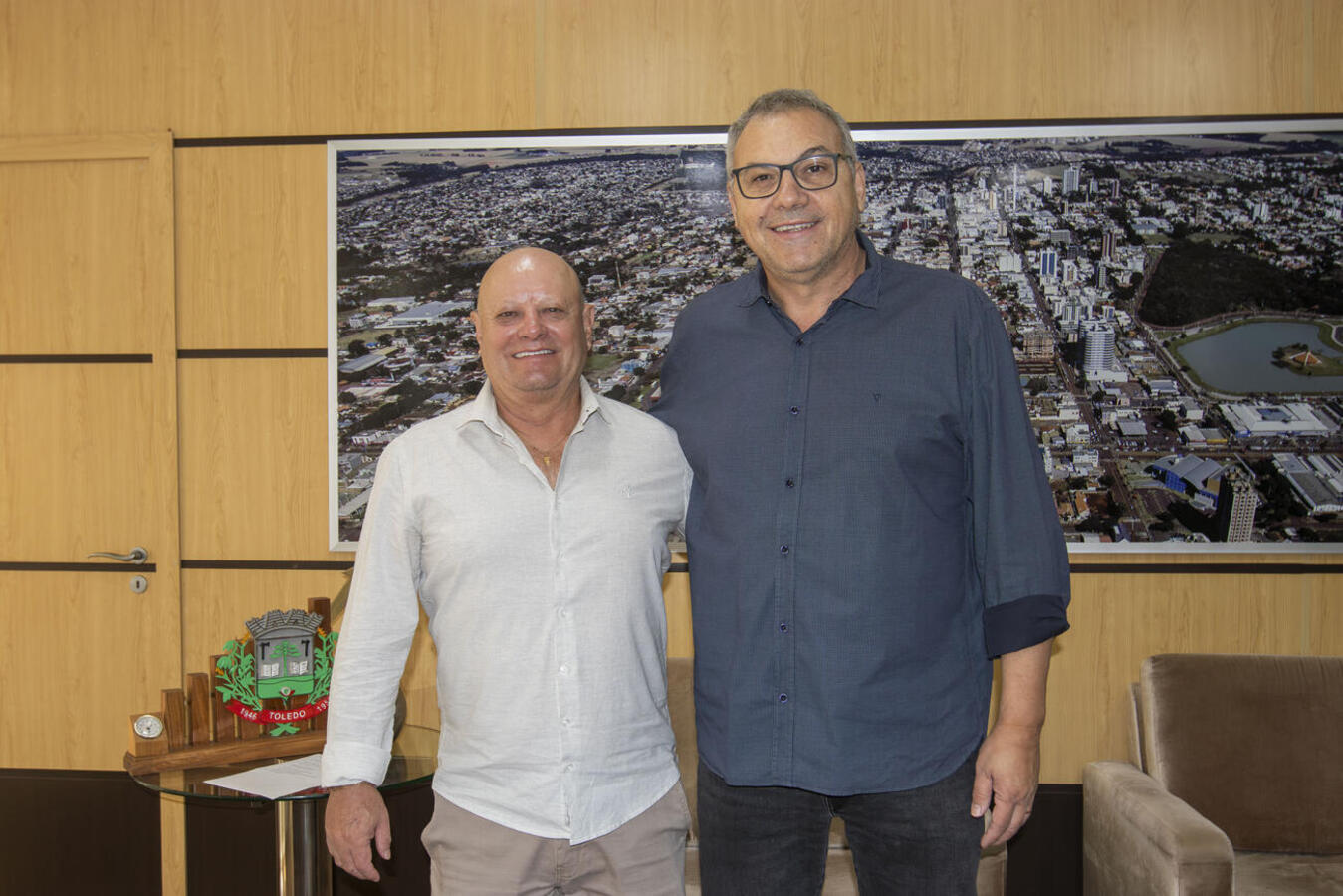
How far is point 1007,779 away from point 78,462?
10.6 feet

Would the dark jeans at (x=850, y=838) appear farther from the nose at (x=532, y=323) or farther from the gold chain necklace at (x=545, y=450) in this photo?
the nose at (x=532, y=323)

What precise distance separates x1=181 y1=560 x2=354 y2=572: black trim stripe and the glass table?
92 centimetres

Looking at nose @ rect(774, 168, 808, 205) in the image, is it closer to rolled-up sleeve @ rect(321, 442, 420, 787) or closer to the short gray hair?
the short gray hair

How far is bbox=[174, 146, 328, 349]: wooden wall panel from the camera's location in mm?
3416

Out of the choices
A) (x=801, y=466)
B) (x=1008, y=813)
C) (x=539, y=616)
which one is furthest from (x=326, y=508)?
(x=1008, y=813)

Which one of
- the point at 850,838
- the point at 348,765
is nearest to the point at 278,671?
the point at 348,765

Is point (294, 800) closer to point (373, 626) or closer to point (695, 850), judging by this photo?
point (373, 626)

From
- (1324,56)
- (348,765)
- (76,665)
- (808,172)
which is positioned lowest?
(76,665)

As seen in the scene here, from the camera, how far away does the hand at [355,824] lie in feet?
5.99

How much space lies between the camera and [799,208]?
1748mm

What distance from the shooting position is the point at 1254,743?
2.92 meters

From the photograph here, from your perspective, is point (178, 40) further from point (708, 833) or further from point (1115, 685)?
point (1115, 685)

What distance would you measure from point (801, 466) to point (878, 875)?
2.30 ft

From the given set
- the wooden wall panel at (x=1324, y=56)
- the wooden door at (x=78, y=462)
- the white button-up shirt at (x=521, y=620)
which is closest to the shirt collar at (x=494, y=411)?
the white button-up shirt at (x=521, y=620)
